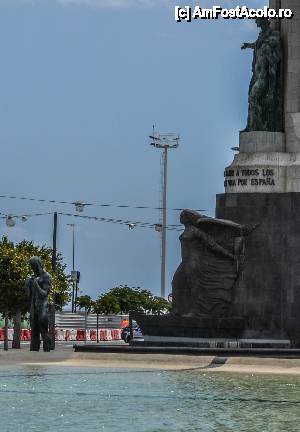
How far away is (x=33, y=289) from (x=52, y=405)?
1234 centimetres

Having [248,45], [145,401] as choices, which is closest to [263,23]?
[248,45]

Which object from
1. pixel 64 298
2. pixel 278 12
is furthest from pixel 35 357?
pixel 64 298

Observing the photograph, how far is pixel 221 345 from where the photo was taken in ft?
93.5

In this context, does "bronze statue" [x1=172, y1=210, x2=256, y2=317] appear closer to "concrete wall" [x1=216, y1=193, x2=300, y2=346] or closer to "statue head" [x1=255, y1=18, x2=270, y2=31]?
"concrete wall" [x1=216, y1=193, x2=300, y2=346]

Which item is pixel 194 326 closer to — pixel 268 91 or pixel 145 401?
pixel 268 91

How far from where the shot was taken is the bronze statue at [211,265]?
30.1 metres

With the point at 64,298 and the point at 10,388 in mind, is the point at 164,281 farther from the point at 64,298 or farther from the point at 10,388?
the point at 10,388

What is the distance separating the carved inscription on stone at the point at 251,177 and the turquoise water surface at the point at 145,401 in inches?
337

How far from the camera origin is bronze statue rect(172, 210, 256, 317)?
3014 cm

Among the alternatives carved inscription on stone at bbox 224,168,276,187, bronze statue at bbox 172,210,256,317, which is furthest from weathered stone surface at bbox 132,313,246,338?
carved inscription on stone at bbox 224,168,276,187

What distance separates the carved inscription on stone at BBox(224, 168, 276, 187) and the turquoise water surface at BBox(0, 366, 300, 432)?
856 centimetres

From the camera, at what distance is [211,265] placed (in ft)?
99.2

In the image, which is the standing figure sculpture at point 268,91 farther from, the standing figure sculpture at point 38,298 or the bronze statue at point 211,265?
the standing figure sculpture at point 38,298

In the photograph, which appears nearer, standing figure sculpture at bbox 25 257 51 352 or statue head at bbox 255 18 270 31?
standing figure sculpture at bbox 25 257 51 352
